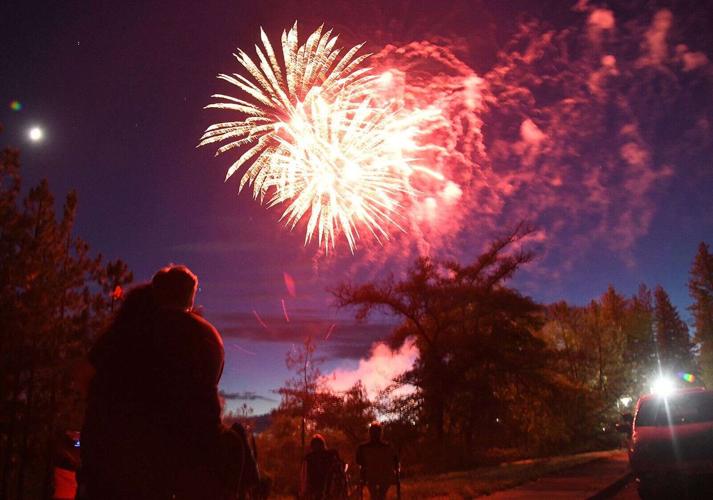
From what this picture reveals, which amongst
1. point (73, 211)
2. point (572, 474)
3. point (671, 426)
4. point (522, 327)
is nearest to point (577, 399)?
point (522, 327)

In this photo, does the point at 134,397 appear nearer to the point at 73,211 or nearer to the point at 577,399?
the point at 73,211

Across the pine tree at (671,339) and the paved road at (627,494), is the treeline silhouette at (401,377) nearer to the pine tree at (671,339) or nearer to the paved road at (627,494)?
the paved road at (627,494)

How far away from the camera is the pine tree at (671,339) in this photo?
3600 inches

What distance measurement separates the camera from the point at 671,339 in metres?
94.4

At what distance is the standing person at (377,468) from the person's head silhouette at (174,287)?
6.86 metres

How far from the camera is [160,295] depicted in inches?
127

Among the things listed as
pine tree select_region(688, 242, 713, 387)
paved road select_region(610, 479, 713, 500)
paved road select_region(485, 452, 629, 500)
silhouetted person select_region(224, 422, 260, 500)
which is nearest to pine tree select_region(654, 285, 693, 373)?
pine tree select_region(688, 242, 713, 387)

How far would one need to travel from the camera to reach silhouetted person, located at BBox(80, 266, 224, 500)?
2.66 meters

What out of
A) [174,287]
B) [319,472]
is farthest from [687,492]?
[174,287]

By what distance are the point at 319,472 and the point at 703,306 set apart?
82905 mm

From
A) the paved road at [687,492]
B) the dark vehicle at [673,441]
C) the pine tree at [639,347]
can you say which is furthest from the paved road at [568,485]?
the pine tree at [639,347]

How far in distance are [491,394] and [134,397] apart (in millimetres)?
25113

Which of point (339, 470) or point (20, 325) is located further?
point (20, 325)

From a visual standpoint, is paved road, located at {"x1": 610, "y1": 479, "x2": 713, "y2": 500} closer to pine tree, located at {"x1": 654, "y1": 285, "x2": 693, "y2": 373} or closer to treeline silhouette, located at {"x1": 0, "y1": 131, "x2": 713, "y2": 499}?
treeline silhouette, located at {"x1": 0, "y1": 131, "x2": 713, "y2": 499}
